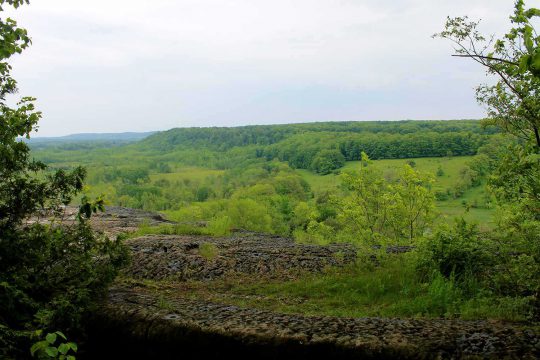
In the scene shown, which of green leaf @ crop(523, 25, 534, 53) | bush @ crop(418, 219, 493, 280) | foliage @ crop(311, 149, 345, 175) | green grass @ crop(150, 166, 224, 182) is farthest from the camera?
green grass @ crop(150, 166, 224, 182)

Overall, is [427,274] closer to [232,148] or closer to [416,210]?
[416,210]

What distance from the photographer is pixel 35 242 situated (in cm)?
733

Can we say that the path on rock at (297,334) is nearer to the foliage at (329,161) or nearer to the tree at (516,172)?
the tree at (516,172)

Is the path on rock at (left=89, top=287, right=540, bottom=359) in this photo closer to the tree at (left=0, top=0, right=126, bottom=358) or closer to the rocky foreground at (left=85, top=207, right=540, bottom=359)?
the rocky foreground at (left=85, top=207, right=540, bottom=359)

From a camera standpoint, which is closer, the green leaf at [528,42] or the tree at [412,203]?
Answer: the green leaf at [528,42]

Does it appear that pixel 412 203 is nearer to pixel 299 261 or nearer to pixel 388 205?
pixel 388 205

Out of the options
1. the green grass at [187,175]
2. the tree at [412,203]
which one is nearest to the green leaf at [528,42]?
the tree at [412,203]

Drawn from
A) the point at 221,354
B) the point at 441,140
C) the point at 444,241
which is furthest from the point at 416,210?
the point at 441,140

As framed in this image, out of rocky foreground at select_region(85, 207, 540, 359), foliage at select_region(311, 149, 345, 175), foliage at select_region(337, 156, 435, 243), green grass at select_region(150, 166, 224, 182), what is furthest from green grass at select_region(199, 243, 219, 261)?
green grass at select_region(150, 166, 224, 182)

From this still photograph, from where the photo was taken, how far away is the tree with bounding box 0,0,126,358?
6562 mm

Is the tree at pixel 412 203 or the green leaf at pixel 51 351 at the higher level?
the green leaf at pixel 51 351

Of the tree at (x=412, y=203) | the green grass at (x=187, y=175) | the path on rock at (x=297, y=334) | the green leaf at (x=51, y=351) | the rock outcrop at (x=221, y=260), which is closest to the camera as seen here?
the green leaf at (x=51, y=351)

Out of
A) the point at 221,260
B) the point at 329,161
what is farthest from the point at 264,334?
the point at 329,161

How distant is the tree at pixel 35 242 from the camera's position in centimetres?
656
